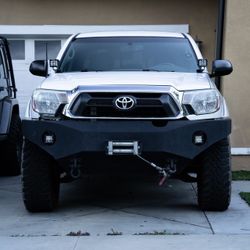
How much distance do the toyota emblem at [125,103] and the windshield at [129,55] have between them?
1092 mm

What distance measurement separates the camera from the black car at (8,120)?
30.1 ft

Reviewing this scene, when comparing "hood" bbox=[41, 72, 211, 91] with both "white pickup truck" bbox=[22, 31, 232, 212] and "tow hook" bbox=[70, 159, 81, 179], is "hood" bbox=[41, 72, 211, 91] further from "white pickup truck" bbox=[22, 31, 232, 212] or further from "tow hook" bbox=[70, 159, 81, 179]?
"tow hook" bbox=[70, 159, 81, 179]

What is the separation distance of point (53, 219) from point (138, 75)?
1.83 m

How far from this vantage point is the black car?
9168mm

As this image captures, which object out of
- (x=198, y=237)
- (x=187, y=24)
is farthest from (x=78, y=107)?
(x=187, y=24)

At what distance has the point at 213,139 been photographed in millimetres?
6531

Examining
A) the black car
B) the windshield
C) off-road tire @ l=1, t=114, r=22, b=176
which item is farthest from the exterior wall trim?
the windshield

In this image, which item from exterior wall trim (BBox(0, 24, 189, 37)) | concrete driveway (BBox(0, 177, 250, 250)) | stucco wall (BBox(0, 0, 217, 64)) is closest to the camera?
concrete driveway (BBox(0, 177, 250, 250))

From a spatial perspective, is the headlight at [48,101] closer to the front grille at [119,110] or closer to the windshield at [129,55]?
the front grille at [119,110]

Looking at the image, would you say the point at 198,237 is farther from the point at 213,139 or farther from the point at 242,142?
the point at 242,142

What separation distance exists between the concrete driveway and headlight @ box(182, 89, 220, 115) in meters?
1.19

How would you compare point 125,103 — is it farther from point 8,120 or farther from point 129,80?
point 8,120

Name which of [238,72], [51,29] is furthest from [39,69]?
[51,29]

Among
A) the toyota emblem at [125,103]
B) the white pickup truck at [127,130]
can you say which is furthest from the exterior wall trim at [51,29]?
the toyota emblem at [125,103]
